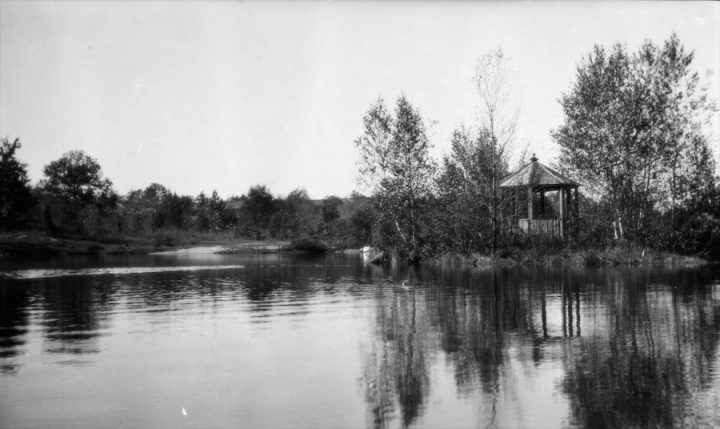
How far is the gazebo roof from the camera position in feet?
114

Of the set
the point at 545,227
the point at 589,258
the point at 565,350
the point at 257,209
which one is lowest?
the point at 565,350

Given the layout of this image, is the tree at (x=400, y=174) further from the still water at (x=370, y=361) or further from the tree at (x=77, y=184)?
the tree at (x=77, y=184)

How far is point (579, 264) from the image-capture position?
3133cm

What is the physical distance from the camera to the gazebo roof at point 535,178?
3478 centimetres

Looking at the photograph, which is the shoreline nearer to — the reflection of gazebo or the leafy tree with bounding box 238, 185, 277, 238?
the reflection of gazebo

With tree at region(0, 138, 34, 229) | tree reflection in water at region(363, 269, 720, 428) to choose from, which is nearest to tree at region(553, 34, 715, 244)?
tree reflection in water at region(363, 269, 720, 428)

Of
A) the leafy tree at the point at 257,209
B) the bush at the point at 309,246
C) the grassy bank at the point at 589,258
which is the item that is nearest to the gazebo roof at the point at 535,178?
the grassy bank at the point at 589,258

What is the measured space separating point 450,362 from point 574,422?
286cm

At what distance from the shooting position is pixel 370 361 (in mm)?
9133

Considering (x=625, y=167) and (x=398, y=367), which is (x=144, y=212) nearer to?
(x=625, y=167)

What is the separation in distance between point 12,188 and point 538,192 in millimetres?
51583

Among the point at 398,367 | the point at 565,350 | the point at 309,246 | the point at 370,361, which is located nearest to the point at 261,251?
the point at 309,246

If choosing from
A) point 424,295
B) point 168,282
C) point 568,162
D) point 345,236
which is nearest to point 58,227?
point 345,236

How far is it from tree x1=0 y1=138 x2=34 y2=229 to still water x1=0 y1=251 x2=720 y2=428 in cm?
4914
